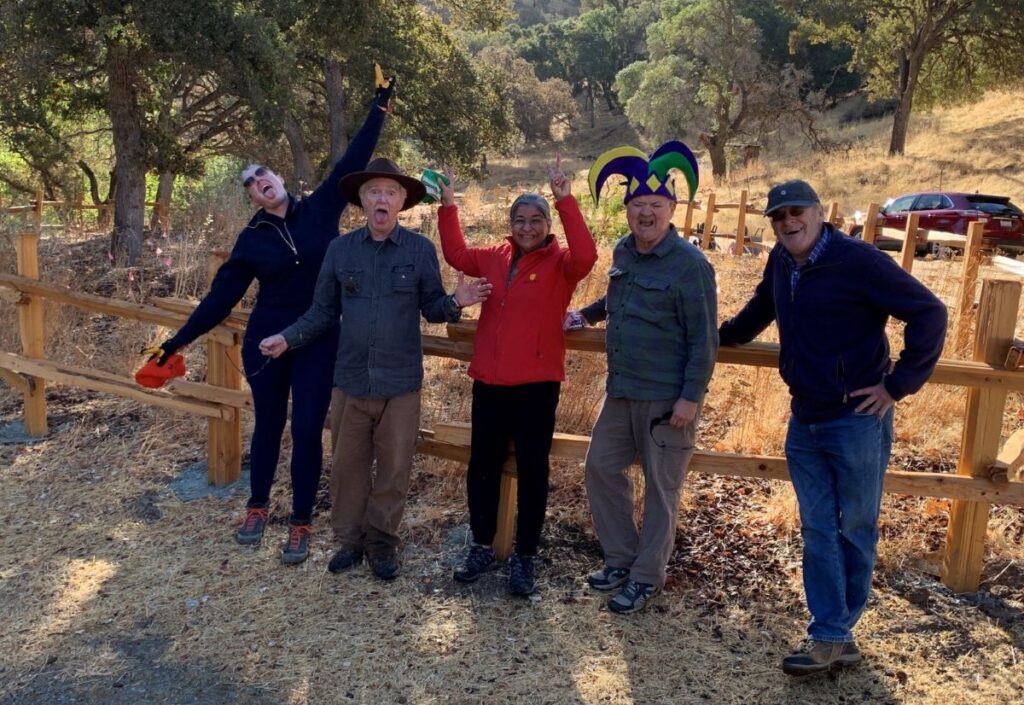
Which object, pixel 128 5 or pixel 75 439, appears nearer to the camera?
pixel 75 439

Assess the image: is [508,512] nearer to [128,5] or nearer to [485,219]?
[128,5]

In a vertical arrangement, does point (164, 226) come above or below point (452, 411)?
A: above

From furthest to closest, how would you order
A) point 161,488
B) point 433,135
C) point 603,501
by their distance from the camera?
1. point 433,135
2. point 161,488
3. point 603,501

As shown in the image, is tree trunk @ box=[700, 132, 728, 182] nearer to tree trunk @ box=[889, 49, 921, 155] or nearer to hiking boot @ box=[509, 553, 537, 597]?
tree trunk @ box=[889, 49, 921, 155]

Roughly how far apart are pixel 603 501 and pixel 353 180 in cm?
170

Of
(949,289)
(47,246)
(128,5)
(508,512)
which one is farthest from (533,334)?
(47,246)

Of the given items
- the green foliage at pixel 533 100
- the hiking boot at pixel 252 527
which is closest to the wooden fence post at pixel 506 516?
the hiking boot at pixel 252 527

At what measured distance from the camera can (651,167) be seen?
10.6ft

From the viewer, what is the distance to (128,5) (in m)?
9.68

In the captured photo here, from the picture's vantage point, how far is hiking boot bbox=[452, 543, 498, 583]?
12.5 feet

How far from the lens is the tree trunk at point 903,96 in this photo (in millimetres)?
26516

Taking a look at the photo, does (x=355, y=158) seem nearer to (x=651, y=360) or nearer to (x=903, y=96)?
(x=651, y=360)

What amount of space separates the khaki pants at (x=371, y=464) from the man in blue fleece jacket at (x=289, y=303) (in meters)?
0.18

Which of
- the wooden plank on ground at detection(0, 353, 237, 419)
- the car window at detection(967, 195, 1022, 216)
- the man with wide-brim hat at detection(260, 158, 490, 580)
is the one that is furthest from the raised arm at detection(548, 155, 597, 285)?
the car window at detection(967, 195, 1022, 216)
